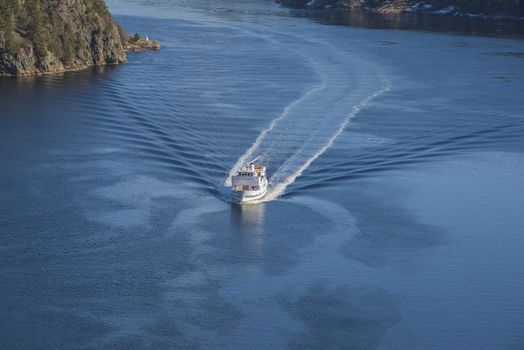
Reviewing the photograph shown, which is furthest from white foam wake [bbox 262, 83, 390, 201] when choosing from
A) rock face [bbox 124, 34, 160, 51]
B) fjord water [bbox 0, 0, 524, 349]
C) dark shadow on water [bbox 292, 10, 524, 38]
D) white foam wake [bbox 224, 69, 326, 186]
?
dark shadow on water [bbox 292, 10, 524, 38]

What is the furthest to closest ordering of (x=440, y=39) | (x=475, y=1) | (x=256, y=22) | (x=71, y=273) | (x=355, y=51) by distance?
(x=475, y=1), (x=256, y=22), (x=440, y=39), (x=355, y=51), (x=71, y=273)

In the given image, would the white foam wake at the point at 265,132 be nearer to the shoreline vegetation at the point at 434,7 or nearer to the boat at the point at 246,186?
the boat at the point at 246,186

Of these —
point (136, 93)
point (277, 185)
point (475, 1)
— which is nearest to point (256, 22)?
point (475, 1)

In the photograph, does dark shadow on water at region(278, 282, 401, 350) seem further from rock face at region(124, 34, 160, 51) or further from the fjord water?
rock face at region(124, 34, 160, 51)

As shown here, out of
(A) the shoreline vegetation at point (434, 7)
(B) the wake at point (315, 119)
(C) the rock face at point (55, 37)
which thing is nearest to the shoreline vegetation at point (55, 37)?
(C) the rock face at point (55, 37)

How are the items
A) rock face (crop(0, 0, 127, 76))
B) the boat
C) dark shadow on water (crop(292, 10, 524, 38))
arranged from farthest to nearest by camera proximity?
dark shadow on water (crop(292, 10, 524, 38)), rock face (crop(0, 0, 127, 76)), the boat

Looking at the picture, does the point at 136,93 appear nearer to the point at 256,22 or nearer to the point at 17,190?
the point at 17,190
